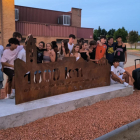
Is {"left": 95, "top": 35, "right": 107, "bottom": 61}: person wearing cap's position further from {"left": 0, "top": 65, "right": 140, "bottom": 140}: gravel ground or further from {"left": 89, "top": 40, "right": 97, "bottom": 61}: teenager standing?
{"left": 0, "top": 65, "right": 140, "bottom": 140}: gravel ground

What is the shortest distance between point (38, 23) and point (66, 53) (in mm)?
12401

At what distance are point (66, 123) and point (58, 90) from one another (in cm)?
101

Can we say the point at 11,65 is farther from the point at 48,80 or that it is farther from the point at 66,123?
the point at 66,123

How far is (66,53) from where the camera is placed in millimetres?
4859

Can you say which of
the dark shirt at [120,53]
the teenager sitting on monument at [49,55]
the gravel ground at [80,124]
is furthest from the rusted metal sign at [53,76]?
the dark shirt at [120,53]

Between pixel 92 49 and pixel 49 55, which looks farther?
→ pixel 92 49

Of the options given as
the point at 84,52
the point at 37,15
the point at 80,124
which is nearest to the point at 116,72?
the point at 84,52

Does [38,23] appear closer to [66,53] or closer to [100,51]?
[100,51]

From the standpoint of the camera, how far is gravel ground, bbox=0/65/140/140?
109 inches

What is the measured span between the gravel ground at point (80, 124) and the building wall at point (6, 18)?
11.6 meters

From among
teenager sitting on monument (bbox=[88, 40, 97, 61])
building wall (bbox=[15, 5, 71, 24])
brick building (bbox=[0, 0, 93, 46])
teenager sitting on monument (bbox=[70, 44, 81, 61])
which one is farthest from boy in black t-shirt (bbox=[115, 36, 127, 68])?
building wall (bbox=[15, 5, 71, 24])

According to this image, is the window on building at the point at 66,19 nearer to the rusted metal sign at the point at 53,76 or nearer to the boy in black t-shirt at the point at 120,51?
the boy in black t-shirt at the point at 120,51

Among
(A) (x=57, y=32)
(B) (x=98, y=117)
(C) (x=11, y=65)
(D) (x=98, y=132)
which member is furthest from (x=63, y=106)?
(A) (x=57, y=32)

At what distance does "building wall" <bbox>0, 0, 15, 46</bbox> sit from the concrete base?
36.3 ft
